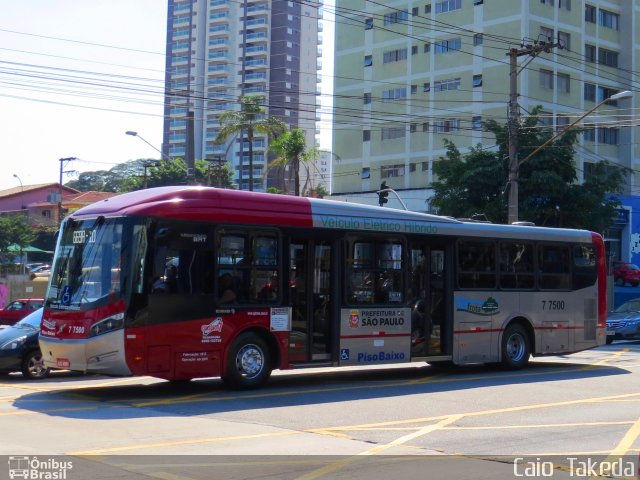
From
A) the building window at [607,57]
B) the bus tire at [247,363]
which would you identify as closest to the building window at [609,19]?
the building window at [607,57]

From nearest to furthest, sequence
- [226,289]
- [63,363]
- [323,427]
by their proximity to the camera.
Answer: [323,427] → [63,363] → [226,289]

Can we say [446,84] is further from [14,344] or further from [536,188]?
[14,344]

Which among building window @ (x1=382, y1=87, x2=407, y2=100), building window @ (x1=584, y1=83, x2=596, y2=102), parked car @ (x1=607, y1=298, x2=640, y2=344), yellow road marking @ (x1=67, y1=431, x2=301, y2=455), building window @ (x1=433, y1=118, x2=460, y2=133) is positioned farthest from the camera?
building window @ (x1=382, y1=87, x2=407, y2=100)

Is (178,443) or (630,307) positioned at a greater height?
(630,307)

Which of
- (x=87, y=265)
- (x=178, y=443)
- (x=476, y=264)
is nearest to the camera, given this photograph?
(x=178, y=443)

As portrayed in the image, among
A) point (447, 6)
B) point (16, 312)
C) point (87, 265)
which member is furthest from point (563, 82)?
point (87, 265)

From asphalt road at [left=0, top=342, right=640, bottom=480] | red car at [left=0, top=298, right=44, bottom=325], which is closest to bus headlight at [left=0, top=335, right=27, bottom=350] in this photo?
asphalt road at [left=0, top=342, right=640, bottom=480]

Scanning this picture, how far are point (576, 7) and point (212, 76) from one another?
65.7m

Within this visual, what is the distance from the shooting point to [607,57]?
59656 mm

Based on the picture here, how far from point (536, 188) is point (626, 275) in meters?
11.2

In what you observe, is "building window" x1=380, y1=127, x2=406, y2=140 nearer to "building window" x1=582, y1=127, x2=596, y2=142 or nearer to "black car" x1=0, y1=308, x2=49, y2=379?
"building window" x1=582, y1=127, x2=596, y2=142

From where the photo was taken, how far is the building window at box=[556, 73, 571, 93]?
5612 centimetres

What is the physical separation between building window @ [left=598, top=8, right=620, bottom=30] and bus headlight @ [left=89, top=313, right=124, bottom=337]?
52870 millimetres

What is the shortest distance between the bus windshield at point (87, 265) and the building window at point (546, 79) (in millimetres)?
45032
